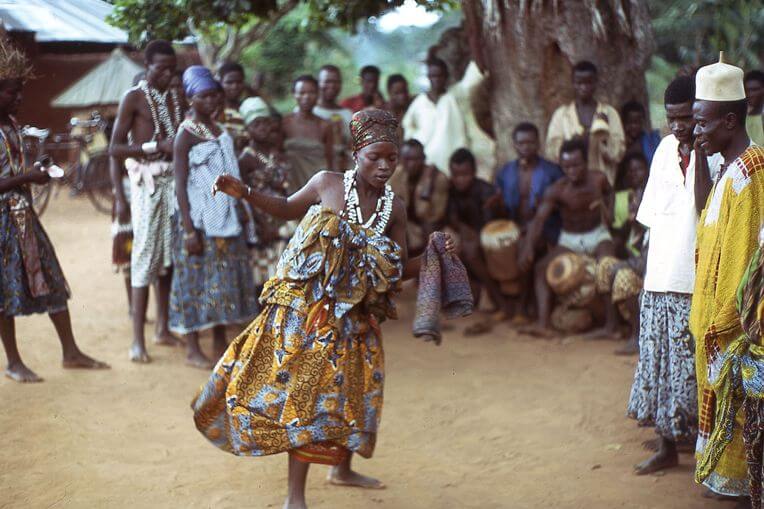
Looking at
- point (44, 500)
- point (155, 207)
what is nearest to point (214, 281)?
point (155, 207)

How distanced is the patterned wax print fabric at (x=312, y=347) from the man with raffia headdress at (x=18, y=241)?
94.2 inches

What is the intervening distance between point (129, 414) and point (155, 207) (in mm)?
1723

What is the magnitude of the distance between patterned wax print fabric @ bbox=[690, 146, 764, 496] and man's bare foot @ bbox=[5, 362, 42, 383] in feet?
13.5

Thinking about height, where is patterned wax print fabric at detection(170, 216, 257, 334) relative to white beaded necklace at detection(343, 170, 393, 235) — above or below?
below

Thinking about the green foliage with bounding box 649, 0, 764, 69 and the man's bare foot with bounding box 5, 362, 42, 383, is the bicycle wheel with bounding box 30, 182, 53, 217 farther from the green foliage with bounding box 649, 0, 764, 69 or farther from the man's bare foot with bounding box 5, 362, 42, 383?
the green foliage with bounding box 649, 0, 764, 69

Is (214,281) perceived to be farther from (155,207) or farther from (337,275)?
(337,275)

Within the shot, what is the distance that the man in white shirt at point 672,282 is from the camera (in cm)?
444

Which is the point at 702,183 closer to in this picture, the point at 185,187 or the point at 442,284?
the point at 442,284

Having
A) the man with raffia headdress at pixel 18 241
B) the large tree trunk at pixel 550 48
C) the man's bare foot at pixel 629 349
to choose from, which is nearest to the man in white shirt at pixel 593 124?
the large tree trunk at pixel 550 48

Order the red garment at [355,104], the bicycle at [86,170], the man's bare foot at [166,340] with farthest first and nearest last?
1. the bicycle at [86,170]
2. the red garment at [355,104]
3. the man's bare foot at [166,340]

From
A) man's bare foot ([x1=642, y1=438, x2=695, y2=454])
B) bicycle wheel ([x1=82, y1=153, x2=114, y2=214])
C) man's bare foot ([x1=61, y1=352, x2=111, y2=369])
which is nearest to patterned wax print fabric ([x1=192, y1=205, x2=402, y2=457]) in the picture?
man's bare foot ([x1=642, y1=438, x2=695, y2=454])

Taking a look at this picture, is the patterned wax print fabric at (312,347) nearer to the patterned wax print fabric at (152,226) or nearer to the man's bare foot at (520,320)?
the patterned wax print fabric at (152,226)

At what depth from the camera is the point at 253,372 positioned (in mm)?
3926

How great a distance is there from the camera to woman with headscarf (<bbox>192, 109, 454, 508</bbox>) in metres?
3.86
